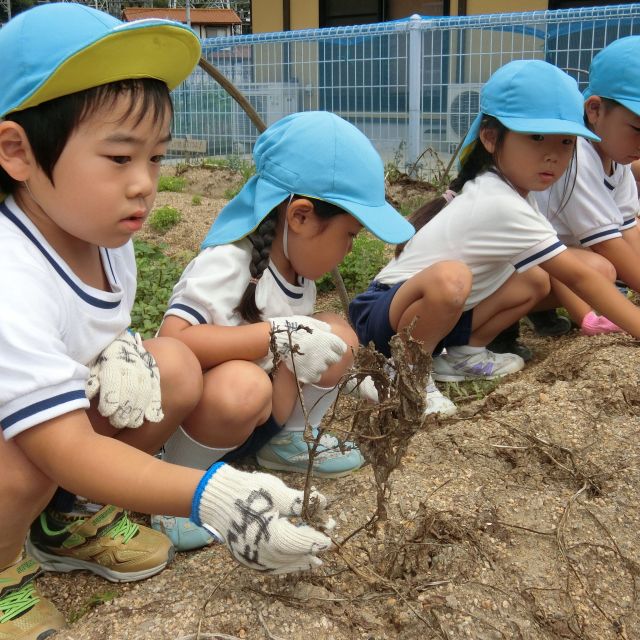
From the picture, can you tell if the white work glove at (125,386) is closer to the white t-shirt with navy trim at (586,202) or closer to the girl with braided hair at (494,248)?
the girl with braided hair at (494,248)

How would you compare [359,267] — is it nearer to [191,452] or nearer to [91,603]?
[191,452]

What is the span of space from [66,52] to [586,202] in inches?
91.0

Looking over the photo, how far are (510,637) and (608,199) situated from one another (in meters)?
2.16

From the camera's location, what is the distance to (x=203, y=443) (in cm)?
188

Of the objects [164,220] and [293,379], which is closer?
[293,379]

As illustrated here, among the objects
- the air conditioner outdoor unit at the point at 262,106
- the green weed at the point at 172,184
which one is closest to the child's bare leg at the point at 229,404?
the green weed at the point at 172,184

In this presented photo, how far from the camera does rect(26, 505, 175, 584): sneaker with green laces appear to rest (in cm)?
168

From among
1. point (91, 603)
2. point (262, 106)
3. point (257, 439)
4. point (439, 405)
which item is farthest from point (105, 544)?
point (262, 106)

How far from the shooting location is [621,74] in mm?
2857

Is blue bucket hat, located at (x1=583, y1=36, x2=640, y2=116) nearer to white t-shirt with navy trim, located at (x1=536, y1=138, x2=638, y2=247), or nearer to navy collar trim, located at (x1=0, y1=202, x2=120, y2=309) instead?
white t-shirt with navy trim, located at (x1=536, y1=138, x2=638, y2=247)

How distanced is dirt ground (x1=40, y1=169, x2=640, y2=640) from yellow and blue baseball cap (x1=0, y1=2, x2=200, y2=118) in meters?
0.94

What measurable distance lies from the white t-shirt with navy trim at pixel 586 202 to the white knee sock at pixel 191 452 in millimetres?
1862

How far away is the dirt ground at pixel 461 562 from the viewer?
1.41 meters

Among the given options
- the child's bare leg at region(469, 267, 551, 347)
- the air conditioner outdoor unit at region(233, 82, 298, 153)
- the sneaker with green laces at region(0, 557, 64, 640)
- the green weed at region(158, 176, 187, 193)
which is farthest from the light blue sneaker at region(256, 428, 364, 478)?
the air conditioner outdoor unit at region(233, 82, 298, 153)
